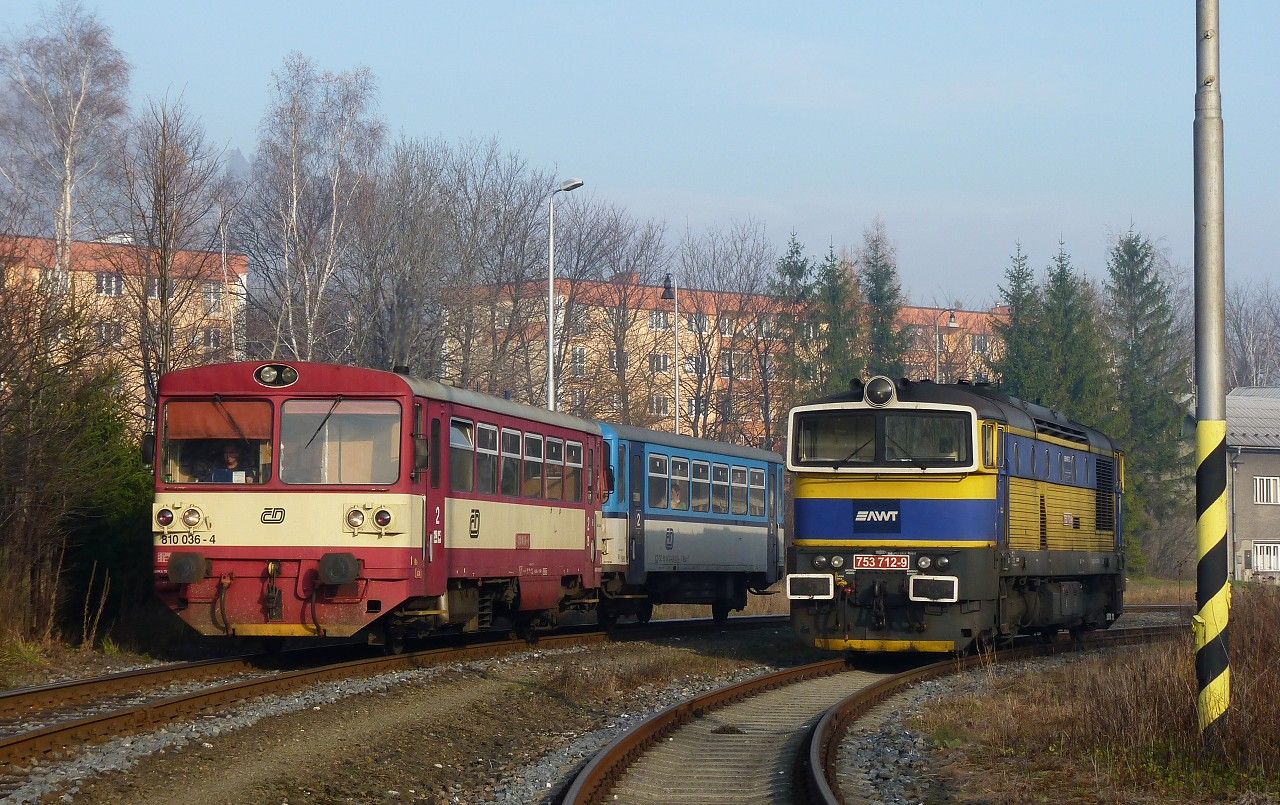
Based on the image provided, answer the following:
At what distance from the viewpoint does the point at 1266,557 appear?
62.7 meters

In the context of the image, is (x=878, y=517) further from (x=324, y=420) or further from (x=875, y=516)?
(x=324, y=420)

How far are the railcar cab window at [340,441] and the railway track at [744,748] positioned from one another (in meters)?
3.86

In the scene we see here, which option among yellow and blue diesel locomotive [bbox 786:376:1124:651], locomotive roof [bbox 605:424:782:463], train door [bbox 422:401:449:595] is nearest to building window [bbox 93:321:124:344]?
train door [bbox 422:401:449:595]

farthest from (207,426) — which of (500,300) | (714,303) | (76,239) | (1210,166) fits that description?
(714,303)

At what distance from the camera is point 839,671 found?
17.6m

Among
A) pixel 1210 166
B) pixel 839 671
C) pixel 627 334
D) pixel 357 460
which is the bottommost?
pixel 839 671

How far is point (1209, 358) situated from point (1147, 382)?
54.5 m

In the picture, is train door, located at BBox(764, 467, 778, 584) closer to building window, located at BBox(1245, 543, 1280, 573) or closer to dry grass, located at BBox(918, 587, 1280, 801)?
dry grass, located at BBox(918, 587, 1280, 801)

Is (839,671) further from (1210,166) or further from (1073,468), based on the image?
(1210,166)

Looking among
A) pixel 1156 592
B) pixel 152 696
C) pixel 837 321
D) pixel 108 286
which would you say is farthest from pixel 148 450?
pixel 837 321

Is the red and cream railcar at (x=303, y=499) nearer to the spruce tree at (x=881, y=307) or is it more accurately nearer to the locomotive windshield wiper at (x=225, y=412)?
the locomotive windshield wiper at (x=225, y=412)

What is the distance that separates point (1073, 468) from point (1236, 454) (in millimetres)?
→ 44963

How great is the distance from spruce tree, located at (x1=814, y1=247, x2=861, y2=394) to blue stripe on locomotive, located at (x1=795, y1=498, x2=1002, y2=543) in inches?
1582

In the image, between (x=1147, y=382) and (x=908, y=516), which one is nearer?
(x=908, y=516)
